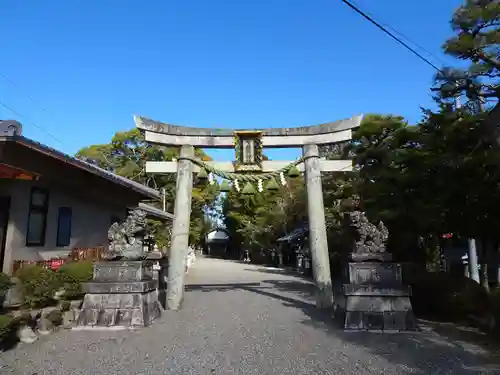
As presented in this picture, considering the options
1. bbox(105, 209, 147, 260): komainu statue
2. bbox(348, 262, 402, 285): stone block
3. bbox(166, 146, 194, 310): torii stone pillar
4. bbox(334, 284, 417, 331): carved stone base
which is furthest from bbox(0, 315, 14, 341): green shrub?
bbox(348, 262, 402, 285): stone block

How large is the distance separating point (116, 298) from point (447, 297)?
750 cm

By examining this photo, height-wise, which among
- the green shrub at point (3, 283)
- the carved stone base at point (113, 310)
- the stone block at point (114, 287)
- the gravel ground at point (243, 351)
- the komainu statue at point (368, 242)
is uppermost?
the komainu statue at point (368, 242)

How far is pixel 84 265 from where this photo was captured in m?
9.46

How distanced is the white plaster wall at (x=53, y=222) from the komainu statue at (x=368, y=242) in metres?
8.28

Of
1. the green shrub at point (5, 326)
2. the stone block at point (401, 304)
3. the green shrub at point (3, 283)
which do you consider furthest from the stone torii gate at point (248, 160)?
the green shrub at point (5, 326)

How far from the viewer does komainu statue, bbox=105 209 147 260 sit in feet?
28.6

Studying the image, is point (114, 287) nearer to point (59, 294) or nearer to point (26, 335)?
point (59, 294)

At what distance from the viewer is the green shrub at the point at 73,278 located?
892cm

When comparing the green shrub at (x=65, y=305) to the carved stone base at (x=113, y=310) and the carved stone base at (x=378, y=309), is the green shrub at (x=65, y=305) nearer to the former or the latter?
the carved stone base at (x=113, y=310)

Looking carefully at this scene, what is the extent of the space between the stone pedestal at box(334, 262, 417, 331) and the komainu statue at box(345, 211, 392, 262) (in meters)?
0.17

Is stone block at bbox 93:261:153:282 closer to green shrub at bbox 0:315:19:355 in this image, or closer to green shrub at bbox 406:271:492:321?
green shrub at bbox 0:315:19:355

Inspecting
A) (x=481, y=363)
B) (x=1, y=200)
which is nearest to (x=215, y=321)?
(x=481, y=363)

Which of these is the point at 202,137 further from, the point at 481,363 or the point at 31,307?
the point at 481,363

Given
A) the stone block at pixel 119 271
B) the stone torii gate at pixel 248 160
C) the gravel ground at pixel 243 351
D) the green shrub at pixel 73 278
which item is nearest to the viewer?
the gravel ground at pixel 243 351
